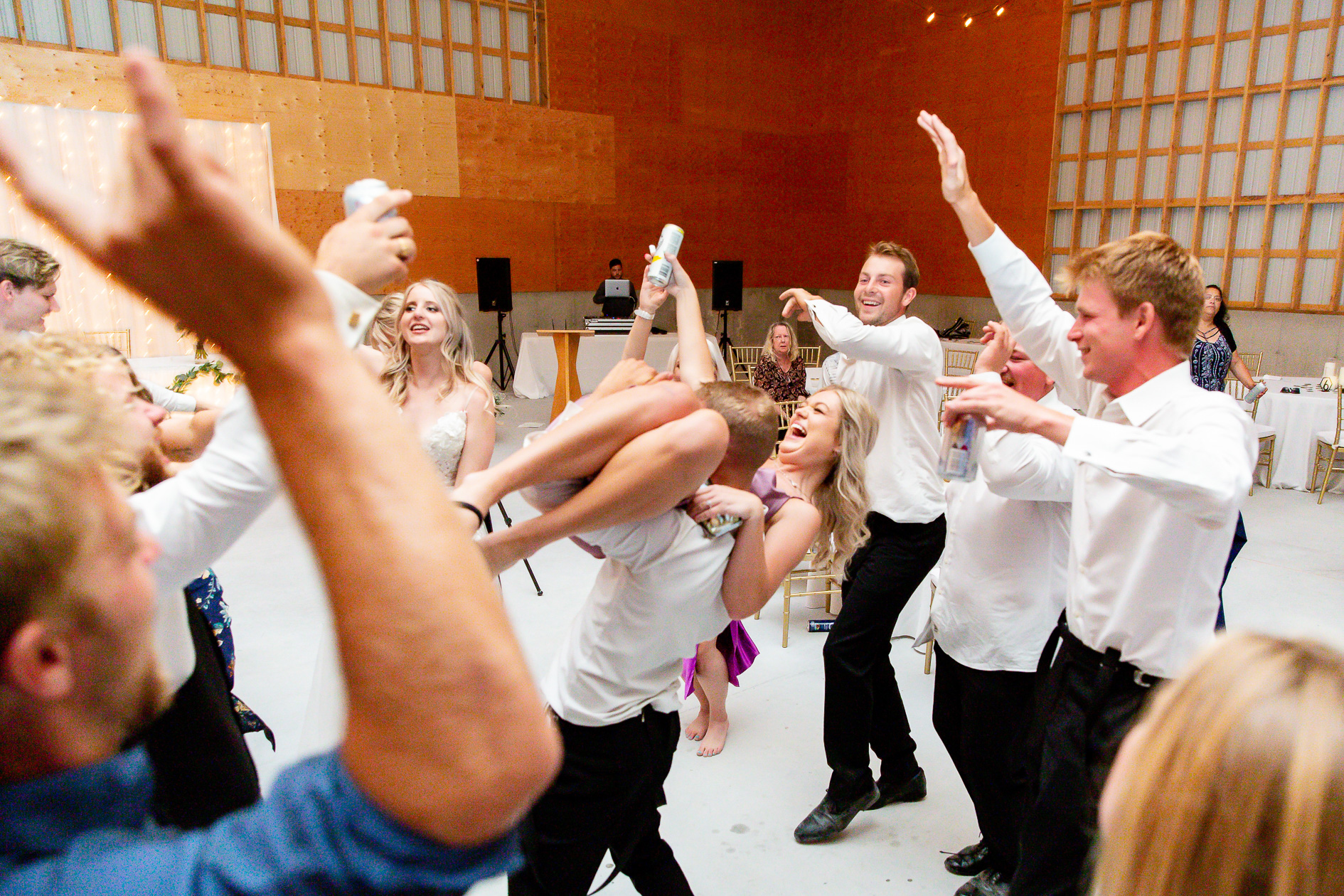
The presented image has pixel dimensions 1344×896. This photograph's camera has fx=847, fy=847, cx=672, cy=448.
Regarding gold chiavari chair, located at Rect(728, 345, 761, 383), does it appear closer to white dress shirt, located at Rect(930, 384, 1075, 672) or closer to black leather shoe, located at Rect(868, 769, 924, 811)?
black leather shoe, located at Rect(868, 769, 924, 811)

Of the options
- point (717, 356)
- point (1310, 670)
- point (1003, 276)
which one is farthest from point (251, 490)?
point (717, 356)

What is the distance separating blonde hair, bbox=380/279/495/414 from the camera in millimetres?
3109

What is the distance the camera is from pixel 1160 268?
1.76 metres

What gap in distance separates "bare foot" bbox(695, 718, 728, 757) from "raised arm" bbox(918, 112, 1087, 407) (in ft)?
5.67

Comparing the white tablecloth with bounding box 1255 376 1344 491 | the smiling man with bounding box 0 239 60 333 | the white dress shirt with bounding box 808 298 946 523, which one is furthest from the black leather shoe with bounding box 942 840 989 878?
the white tablecloth with bounding box 1255 376 1344 491

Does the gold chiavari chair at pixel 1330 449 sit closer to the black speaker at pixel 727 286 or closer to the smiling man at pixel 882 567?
the smiling man at pixel 882 567

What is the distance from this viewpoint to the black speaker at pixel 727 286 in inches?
451

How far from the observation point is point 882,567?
Result: 8.93 feet

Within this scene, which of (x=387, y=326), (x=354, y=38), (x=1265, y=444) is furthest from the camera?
(x=354, y=38)

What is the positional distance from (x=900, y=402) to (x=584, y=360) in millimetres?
6823

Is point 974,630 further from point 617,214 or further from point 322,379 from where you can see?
point 617,214

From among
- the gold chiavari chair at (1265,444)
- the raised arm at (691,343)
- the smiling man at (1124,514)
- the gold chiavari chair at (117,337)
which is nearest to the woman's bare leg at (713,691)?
the smiling man at (1124,514)

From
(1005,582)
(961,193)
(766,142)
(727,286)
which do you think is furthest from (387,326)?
(766,142)

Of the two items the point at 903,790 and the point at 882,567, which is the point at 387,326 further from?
the point at 903,790
